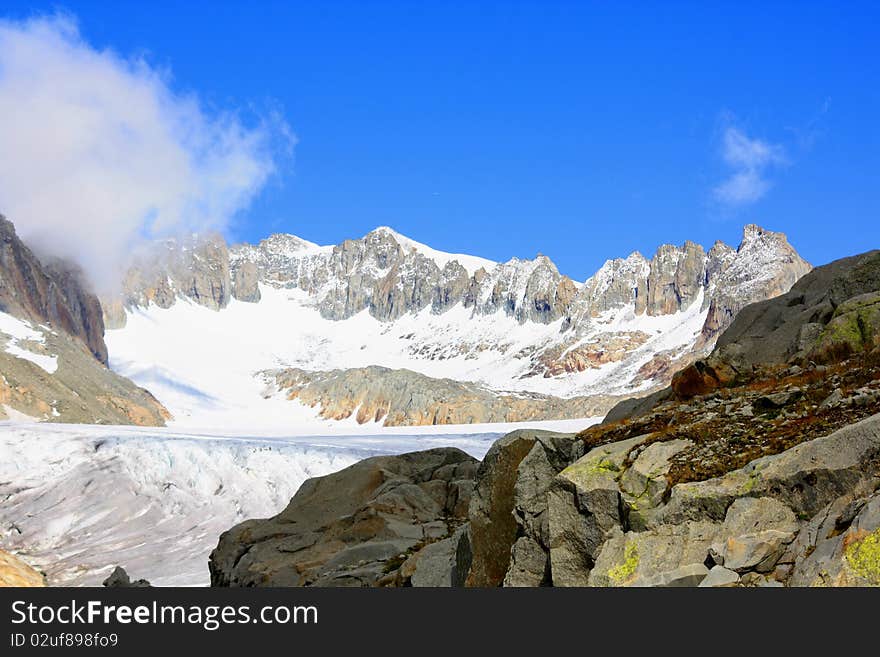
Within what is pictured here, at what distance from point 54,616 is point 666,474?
29.9 ft

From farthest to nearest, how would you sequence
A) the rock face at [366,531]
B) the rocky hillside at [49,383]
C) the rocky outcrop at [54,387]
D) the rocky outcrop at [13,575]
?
1. the rocky outcrop at [54,387]
2. the rocky hillside at [49,383]
3. the rocky outcrop at [13,575]
4. the rock face at [366,531]

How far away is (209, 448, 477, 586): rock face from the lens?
2153 centimetres

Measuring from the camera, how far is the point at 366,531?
88.9 feet

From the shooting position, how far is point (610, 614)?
9750 millimetres

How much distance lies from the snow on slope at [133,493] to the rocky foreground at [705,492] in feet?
168

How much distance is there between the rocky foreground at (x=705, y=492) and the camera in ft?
35.1

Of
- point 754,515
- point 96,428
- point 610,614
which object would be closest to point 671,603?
point 610,614

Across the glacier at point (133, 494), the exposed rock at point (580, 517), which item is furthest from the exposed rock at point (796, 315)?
the glacier at point (133, 494)

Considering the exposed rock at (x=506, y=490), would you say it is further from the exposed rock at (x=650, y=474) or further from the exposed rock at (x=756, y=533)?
the exposed rock at (x=756, y=533)

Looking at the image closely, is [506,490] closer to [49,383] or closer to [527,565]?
[527,565]

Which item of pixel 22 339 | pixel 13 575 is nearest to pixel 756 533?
pixel 13 575

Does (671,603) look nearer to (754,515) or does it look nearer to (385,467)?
(754,515)

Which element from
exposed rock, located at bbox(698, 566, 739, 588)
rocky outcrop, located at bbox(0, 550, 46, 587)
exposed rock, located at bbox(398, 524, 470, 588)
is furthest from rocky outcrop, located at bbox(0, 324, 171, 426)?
exposed rock, located at bbox(698, 566, 739, 588)

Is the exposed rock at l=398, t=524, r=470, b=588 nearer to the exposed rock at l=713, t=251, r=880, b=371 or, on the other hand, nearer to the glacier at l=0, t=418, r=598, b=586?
the exposed rock at l=713, t=251, r=880, b=371
